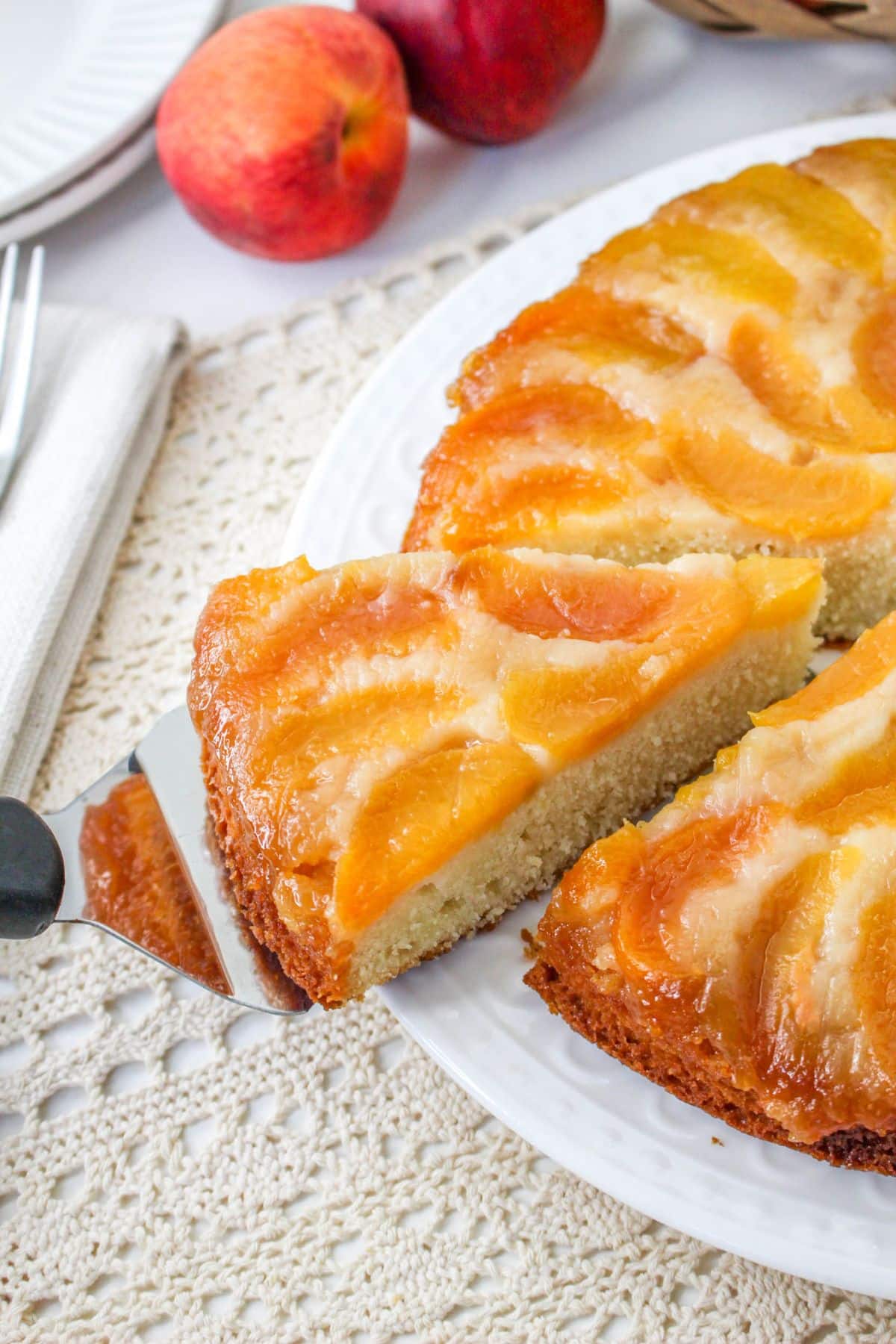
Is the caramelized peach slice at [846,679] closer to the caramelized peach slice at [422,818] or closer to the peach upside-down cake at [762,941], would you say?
the peach upside-down cake at [762,941]

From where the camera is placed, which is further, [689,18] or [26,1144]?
[689,18]

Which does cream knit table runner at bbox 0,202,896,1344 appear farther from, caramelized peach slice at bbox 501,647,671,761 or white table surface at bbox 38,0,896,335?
white table surface at bbox 38,0,896,335

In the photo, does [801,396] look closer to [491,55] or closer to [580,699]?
[580,699]

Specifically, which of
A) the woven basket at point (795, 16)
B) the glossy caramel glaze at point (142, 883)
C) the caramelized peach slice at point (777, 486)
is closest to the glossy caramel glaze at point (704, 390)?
the caramelized peach slice at point (777, 486)

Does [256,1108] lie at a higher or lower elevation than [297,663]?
lower

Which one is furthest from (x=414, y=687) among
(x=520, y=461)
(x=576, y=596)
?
(x=520, y=461)

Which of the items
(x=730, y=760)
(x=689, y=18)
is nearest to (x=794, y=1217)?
(x=730, y=760)

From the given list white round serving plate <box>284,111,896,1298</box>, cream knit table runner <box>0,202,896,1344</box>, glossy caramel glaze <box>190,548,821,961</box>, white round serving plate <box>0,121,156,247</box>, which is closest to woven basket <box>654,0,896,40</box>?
white round serving plate <box>0,121,156,247</box>

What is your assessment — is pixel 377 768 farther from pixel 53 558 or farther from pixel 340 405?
pixel 340 405
